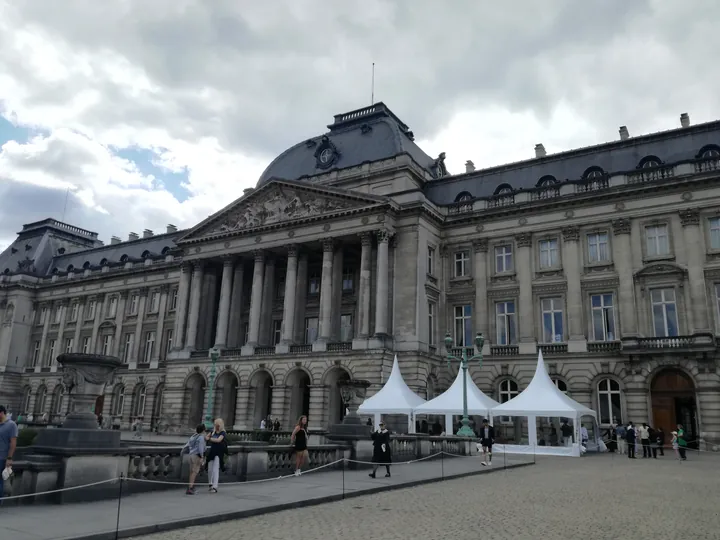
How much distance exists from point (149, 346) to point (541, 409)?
42808 millimetres

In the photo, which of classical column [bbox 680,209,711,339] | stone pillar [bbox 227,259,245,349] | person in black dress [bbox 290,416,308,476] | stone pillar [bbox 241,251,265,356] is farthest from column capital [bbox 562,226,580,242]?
person in black dress [bbox 290,416,308,476]

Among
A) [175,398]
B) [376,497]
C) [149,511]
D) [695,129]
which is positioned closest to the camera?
[149,511]

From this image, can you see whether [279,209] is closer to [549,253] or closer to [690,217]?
[549,253]

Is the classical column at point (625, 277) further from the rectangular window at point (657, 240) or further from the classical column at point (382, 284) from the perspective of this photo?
the classical column at point (382, 284)

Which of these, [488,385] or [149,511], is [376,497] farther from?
[488,385]

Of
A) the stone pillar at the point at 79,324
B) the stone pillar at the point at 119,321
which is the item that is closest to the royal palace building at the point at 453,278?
the stone pillar at the point at 119,321

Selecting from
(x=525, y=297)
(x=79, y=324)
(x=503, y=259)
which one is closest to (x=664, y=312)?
(x=525, y=297)

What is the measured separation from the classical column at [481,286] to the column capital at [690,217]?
12589 mm

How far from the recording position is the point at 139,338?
203 ft

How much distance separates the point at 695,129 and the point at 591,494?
32.1m

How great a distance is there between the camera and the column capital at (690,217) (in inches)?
1486

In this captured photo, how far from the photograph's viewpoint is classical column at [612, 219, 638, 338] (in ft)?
125

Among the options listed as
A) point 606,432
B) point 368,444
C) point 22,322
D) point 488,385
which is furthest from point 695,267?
point 22,322

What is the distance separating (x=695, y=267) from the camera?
37.1 meters
